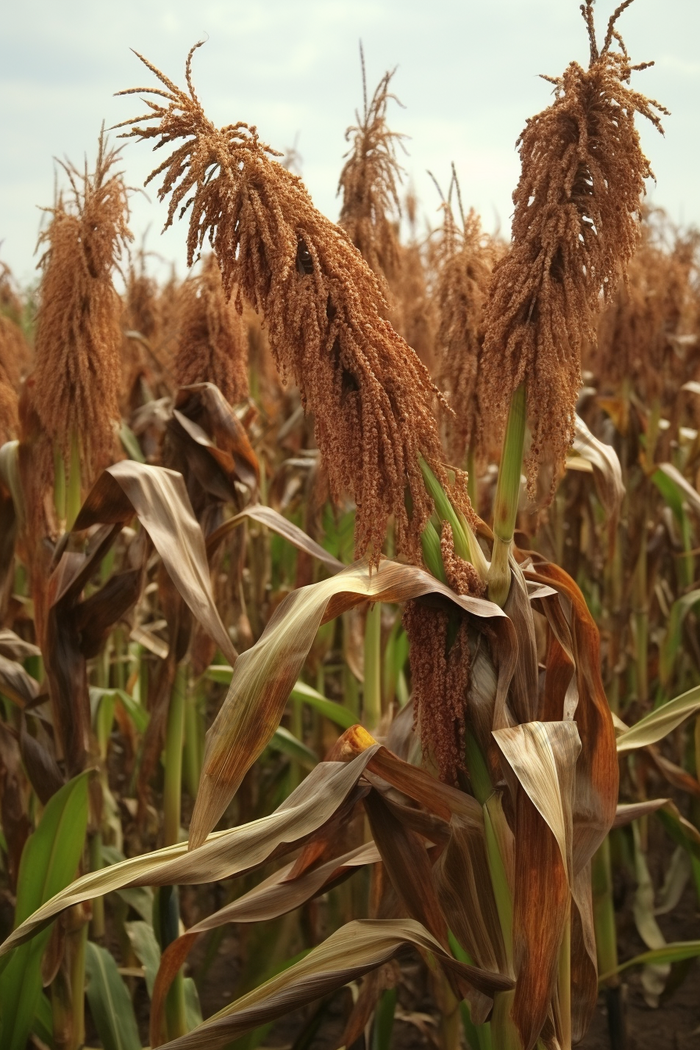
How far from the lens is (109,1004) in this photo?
2520mm

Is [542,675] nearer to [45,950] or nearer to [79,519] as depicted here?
[79,519]

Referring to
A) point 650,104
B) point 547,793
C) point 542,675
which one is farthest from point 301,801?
point 650,104

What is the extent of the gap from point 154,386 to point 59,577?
2.70m

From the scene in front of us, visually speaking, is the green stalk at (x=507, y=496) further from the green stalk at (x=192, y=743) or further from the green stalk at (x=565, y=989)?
the green stalk at (x=192, y=743)

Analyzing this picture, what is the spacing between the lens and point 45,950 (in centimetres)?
228

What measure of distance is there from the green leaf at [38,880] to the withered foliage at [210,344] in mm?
1236

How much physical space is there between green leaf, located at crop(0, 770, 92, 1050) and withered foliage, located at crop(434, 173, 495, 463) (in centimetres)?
113

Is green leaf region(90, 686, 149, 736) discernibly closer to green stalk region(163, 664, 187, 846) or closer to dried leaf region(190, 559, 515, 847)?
green stalk region(163, 664, 187, 846)

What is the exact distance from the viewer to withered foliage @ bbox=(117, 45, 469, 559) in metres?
1.48

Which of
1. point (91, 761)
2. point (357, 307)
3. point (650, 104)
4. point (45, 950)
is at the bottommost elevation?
point (45, 950)

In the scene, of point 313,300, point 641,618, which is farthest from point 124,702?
point 641,618

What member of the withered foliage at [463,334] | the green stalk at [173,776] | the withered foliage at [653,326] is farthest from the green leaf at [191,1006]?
the withered foliage at [653,326]

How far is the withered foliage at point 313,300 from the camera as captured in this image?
1477mm

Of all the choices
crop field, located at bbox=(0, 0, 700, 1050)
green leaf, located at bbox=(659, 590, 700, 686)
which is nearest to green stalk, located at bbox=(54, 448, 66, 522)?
crop field, located at bbox=(0, 0, 700, 1050)
